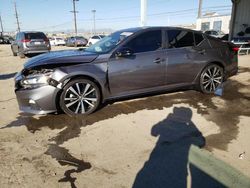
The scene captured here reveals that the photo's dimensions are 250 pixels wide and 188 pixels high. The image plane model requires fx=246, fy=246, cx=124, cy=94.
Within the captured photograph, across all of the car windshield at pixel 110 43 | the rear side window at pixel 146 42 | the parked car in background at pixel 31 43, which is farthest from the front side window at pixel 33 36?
the rear side window at pixel 146 42

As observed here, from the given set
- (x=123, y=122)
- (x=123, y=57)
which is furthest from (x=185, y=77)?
(x=123, y=122)

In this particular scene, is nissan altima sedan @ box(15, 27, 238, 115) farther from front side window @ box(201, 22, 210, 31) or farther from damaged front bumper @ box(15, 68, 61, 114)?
front side window @ box(201, 22, 210, 31)

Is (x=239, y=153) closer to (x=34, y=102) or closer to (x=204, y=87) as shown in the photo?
(x=204, y=87)

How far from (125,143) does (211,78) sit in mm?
3201

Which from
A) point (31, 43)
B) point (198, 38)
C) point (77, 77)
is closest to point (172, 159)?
point (77, 77)

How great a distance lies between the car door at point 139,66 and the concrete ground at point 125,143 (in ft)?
1.55

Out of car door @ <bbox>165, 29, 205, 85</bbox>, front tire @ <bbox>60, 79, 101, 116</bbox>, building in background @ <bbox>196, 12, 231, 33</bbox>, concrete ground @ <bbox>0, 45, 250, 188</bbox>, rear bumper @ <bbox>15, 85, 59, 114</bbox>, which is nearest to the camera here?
concrete ground @ <bbox>0, 45, 250, 188</bbox>

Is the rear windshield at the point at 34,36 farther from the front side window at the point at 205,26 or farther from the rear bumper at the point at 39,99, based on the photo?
the front side window at the point at 205,26

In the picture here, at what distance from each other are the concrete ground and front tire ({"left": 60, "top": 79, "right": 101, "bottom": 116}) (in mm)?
179

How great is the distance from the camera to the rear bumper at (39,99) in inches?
165

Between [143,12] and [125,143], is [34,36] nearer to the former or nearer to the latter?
[143,12]

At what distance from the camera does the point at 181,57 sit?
5.22 m

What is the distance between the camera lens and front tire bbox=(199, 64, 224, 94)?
5.66 meters

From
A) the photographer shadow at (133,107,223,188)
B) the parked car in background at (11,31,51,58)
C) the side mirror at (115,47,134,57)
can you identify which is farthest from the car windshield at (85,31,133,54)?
the parked car in background at (11,31,51,58)
